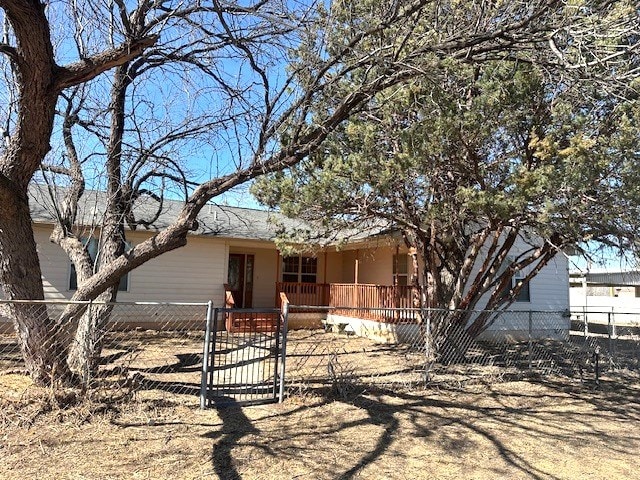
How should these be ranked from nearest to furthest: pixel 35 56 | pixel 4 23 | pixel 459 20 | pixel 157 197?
pixel 35 56, pixel 4 23, pixel 459 20, pixel 157 197

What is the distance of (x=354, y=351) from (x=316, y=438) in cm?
649

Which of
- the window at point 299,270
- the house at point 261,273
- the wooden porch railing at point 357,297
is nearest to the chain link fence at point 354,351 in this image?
the wooden porch railing at point 357,297

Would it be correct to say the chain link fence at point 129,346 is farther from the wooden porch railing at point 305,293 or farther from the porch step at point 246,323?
the wooden porch railing at point 305,293

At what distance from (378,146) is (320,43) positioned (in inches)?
91.7

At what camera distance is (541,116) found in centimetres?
755

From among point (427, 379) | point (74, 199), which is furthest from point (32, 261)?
point (427, 379)

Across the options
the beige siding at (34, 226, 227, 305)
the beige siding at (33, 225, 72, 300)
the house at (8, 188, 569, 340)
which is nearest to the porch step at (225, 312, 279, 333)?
the house at (8, 188, 569, 340)

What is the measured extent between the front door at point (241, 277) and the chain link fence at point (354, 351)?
2.58 m

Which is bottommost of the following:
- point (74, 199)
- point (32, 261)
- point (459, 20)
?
point (32, 261)

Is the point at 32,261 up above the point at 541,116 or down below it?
below

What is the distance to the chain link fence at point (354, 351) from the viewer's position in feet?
22.5

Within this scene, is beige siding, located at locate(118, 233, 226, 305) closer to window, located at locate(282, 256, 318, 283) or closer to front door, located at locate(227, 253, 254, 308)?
front door, located at locate(227, 253, 254, 308)

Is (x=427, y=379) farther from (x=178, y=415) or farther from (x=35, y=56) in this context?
(x=35, y=56)

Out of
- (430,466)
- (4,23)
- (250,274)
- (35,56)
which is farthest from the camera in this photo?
(250,274)
